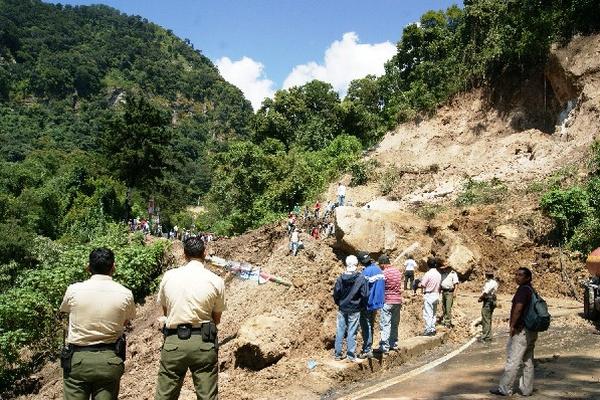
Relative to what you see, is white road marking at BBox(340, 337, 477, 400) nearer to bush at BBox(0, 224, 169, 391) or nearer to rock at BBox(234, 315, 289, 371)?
rock at BBox(234, 315, 289, 371)

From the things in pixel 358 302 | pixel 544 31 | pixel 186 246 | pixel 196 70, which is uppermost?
pixel 196 70

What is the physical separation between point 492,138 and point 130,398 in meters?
20.0

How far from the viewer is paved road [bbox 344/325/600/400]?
6191 millimetres

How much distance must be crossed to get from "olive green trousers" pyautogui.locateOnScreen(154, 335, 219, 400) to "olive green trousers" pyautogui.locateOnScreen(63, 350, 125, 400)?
0.34 metres

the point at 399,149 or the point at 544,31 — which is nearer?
the point at 544,31

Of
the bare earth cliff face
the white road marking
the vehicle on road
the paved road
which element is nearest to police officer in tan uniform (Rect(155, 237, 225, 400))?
the paved road

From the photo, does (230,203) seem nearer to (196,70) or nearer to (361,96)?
(361,96)

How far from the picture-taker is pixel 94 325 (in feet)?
12.2

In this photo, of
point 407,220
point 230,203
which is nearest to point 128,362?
point 407,220

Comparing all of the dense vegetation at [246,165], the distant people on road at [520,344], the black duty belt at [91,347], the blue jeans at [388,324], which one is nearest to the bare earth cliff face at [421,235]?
the blue jeans at [388,324]

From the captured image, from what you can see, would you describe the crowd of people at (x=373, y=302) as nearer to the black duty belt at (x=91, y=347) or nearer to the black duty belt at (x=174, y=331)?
the black duty belt at (x=174, y=331)

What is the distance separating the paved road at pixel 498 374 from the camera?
20.3 ft

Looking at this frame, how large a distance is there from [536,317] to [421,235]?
1117 centimetres

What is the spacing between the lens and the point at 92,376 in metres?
3.67
